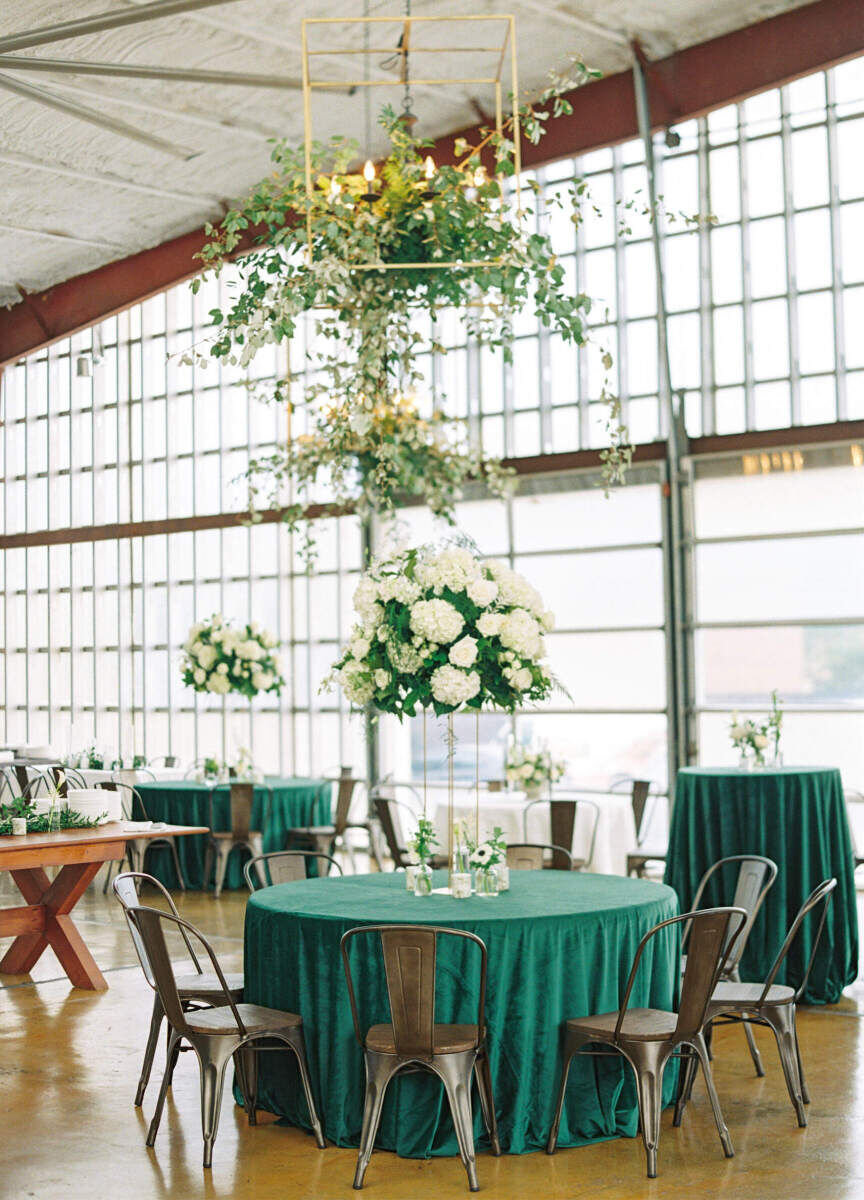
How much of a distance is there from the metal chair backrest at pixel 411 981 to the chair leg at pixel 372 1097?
0.08 metres

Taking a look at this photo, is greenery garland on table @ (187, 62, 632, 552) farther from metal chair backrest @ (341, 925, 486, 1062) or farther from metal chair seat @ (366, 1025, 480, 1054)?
metal chair seat @ (366, 1025, 480, 1054)

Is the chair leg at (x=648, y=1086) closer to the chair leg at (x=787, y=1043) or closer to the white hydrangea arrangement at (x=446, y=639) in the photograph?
the chair leg at (x=787, y=1043)

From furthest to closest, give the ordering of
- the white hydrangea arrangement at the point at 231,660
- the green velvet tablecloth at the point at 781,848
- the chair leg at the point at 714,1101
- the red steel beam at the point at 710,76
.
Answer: the white hydrangea arrangement at the point at 231,660 < the red steel beam at the point at 710,76 < the green velvet tablecloth at the point at 781,848 < the chair leg at the point at 714,1101

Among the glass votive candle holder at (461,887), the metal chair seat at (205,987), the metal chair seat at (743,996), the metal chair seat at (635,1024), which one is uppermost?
the glass votive candle holder at (461,887)

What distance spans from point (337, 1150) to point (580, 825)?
4.79 m

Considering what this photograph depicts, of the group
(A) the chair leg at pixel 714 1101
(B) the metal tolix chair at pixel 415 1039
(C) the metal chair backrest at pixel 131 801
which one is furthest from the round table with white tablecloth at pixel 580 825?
(B) the metal tolix chair at pixel 415 1039

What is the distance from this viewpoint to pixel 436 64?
9984mm

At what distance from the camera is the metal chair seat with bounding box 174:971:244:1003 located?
197 inches

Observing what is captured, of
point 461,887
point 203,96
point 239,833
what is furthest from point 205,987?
point 203,96

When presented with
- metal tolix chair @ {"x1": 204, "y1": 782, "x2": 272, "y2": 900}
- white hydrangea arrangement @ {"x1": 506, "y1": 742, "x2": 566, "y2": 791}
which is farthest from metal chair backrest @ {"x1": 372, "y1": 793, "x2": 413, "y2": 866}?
metal tolix chair @ {"x1": 204, "y1": 782, "x2": 272, "y2": 900}

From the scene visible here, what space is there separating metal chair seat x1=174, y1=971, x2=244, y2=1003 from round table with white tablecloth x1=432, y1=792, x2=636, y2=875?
383 cm

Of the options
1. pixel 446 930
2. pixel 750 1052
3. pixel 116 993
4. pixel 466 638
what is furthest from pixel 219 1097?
pixel 116 993

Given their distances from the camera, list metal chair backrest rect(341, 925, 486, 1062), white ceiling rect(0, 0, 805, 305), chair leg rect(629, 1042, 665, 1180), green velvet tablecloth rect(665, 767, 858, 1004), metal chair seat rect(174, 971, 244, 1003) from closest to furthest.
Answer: metal chair backrest rect(341, 925, 486, 1062)
chair leg rect(629, 1042, 665, 1180)
metal chair seat rect(174, 971, 244, 1003)
green velvet tablecloth rect(665, 767, 858, 1004)
white ceiling rect(0, 0, 805, 305)

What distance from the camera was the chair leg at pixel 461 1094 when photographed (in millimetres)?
4270
